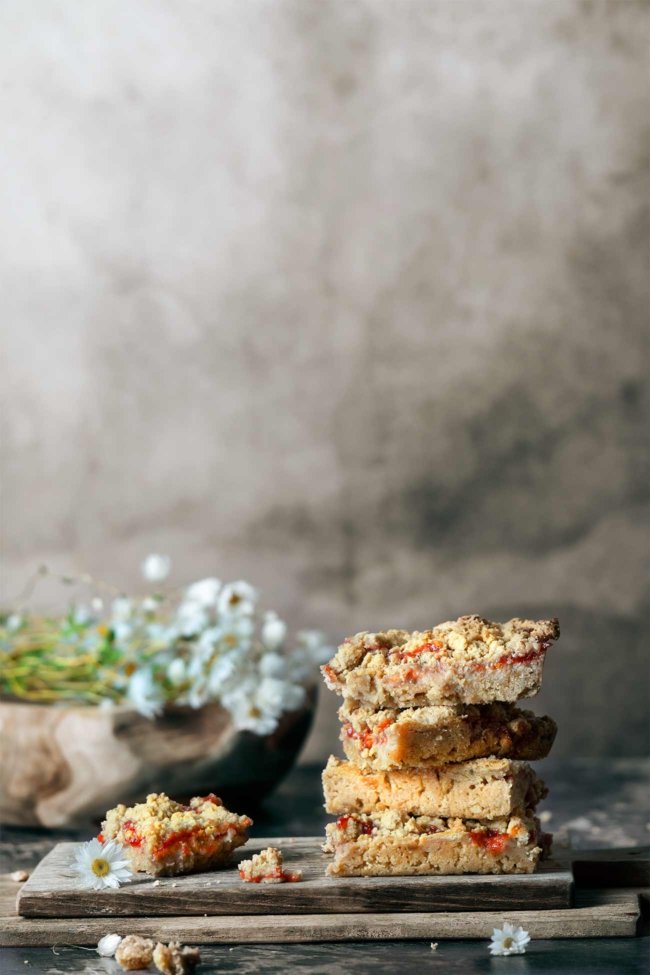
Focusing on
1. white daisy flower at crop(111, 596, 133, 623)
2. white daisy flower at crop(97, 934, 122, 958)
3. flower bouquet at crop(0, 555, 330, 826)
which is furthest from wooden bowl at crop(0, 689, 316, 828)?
white daisy flower at crop(97, 934, 122, 958)

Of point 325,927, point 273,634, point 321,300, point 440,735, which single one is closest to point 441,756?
point 440,735

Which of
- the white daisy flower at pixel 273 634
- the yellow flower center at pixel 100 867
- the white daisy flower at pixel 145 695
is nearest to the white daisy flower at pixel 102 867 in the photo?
the yellow flower center at pixel 100 867

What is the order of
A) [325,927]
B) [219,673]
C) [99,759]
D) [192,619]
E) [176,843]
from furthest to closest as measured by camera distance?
1. [192,619]
2. [219,673]
3. [99,759]
4. [176,843]
5. [325,927]

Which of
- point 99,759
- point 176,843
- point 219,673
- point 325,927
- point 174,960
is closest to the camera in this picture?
point 174,960

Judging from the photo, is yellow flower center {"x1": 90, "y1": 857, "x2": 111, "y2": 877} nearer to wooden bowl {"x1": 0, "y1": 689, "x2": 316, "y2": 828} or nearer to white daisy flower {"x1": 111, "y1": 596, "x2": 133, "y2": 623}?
wooden bowl {"x1": 0, "y1": 689, "x2": 316, "y2": 828}

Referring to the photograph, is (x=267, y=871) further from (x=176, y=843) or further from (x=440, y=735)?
(x=440, y=735)

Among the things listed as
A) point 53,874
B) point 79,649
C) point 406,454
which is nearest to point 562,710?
point 406,454
